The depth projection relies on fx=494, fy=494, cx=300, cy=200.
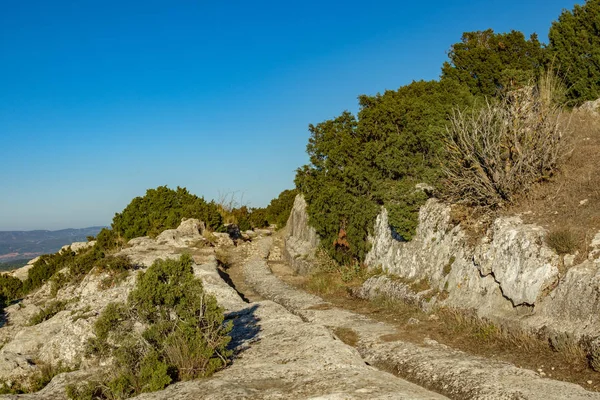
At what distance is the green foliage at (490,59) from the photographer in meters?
29.1

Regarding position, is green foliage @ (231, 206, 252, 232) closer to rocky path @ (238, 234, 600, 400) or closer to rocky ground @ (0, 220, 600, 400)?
rocky ground @ (0, 220, 600, 400)

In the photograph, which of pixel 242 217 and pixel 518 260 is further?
pixel 242 217

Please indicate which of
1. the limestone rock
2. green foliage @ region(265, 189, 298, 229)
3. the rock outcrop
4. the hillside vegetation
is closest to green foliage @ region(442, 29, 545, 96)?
the hillside vegetation

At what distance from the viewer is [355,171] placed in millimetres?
21078

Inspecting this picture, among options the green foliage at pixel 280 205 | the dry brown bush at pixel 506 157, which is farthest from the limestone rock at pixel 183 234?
the dry brown bush at pixel 506 157

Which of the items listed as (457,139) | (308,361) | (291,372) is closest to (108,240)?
(457,139)

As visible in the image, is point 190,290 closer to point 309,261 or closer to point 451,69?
point 309,261

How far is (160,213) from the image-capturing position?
1393 inches

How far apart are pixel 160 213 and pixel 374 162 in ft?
64.6

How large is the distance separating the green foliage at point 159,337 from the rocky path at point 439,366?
11.9 ft

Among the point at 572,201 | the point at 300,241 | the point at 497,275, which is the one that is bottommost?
the point at 497,275

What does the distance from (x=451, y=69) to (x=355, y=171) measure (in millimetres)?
14612

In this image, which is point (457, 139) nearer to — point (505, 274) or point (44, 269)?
point (505, 274)

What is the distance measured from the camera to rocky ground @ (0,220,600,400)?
301 inches
